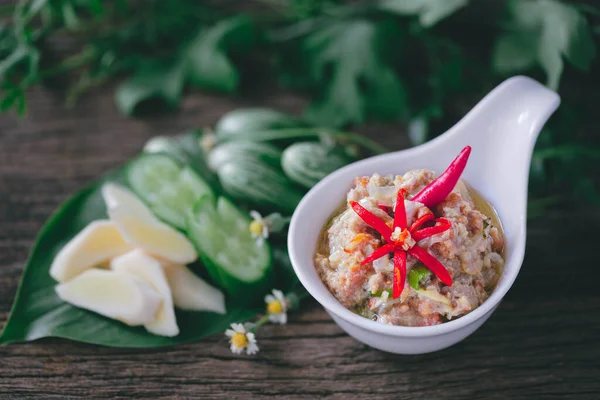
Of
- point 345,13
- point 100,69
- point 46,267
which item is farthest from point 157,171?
point 345,13

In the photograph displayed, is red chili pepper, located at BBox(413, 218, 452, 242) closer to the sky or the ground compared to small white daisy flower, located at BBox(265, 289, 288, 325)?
closer to the sky

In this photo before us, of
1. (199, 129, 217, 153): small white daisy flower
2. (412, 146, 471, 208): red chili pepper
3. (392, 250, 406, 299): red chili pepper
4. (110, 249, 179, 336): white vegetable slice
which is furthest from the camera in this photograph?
(199, 129, 217, 153): small white daisy flower

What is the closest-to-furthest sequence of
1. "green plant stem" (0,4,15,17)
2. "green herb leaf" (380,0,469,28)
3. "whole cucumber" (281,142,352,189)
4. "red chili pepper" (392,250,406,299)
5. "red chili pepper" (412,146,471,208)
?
"red chili pepper" (392,250,406,299), "red chili pepper" (412,146,471,208), "whole cucumber" (281,142,352,189), "green herb leaf" (380,0,469,28), "green plant stem" (0,4,15,17)

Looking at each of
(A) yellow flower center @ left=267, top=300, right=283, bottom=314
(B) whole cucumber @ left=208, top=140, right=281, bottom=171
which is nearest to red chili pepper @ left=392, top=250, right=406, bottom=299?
(A) yellow flower center @ left=267, top=300, right=283, bottom=314

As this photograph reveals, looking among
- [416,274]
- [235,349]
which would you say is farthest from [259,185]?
[416,274]

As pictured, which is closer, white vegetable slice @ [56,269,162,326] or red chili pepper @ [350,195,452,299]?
red chili pepper @ [350,195,452,299]

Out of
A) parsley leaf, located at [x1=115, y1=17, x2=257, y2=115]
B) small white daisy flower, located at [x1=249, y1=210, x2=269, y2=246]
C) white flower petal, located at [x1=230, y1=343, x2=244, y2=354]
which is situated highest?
parsley leaf, located at [x1=115, y1=17, x2=257, y2=115]

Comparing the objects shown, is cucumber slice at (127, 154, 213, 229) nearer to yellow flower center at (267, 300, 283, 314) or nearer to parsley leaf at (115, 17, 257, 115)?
yellow flower center at (267, 300, 283, 314)

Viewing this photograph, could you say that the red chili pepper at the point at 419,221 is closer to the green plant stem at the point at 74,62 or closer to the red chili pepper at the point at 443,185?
the red chili pepper at the point at 443,185
